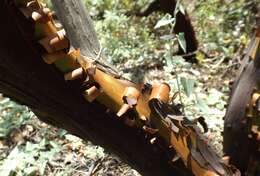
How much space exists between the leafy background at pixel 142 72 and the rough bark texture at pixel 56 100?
6.1 inches

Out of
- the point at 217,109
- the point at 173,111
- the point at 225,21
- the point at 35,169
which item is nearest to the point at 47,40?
the point at 173,111

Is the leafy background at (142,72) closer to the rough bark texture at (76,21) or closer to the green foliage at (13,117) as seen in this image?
the green foliage at (13,117)

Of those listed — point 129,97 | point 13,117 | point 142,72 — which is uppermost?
point 129,97

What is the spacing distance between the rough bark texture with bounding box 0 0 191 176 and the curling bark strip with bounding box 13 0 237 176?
0.02 metres

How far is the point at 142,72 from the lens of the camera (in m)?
2.61

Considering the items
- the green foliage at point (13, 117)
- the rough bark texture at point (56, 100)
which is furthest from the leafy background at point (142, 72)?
the rough bark texture at point (56, 100)

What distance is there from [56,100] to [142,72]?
1.66m

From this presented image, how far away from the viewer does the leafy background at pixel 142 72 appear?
69.1 inches

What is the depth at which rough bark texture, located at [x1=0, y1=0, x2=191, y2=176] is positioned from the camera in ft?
2.78

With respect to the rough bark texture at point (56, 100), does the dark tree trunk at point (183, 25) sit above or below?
below

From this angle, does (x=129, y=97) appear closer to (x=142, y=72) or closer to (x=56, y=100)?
(x=56, y=100)

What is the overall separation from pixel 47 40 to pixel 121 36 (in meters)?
1.98

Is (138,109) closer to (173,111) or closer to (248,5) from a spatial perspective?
(173,111)

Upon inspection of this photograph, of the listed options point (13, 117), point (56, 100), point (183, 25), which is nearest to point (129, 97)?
point (56, 100)
